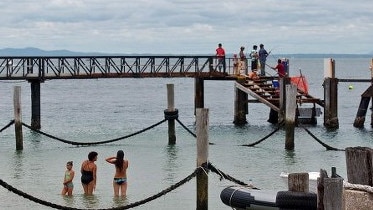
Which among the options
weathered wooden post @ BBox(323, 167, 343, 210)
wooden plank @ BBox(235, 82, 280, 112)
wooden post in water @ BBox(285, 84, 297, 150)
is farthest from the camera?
wooden plank @ BBox(235, 82, 280, 112)

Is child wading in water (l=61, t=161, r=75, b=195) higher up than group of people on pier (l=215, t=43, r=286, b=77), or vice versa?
group of people on pier (l=215, t=43, r=286, b=77)

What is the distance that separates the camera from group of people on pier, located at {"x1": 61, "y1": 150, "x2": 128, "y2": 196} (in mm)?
21406

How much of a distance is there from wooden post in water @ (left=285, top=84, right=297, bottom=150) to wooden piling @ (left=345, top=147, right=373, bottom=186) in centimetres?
1611

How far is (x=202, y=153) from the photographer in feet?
58.9

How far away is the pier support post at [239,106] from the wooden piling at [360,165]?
30553 mm

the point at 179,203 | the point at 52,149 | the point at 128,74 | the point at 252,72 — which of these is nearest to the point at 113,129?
the point at 128,74

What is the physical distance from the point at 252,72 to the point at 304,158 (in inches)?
478

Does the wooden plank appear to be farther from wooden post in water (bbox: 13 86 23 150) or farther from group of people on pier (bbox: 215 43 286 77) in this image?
wooden post in water (bbox: 13 86 23 150)

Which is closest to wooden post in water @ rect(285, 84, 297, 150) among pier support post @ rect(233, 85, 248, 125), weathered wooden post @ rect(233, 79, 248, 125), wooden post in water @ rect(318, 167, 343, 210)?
weathered wooden post @ rect(233, 79, 248, 125)

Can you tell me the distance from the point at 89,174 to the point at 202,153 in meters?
5.04

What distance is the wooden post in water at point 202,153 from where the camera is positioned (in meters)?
18.0

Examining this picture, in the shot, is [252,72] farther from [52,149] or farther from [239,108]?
[52,149]

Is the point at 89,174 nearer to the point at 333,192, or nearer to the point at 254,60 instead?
the point at 333,192

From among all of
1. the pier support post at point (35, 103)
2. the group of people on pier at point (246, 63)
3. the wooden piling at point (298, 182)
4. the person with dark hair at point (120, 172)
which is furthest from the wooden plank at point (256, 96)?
the wooden piling at point (298, 182)
